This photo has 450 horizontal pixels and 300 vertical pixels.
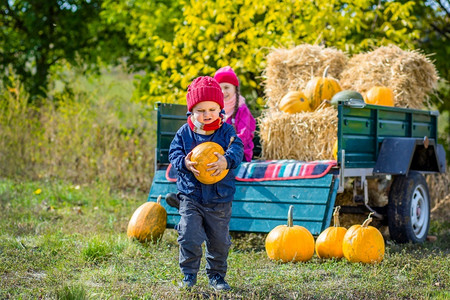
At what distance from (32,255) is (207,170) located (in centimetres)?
187

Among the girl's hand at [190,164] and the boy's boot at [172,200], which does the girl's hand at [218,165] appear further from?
the boy's boot at [172,200]

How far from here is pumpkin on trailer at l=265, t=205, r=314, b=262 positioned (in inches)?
186

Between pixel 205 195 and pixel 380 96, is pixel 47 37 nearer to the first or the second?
pixel 380 96

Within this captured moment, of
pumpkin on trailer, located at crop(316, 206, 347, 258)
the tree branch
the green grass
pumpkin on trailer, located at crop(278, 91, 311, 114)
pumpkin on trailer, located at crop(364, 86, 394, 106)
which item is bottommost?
the green grass

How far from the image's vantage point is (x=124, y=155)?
10.0 m

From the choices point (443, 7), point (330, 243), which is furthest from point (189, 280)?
point (443, 7)

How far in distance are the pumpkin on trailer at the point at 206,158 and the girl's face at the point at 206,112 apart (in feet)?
0.53

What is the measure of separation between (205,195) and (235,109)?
228cm

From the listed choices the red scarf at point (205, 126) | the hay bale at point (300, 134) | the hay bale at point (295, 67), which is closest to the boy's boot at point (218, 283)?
the red scarf at point (205, 126)

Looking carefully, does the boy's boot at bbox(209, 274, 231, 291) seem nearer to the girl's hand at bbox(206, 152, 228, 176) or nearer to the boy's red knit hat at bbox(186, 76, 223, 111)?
the girl's hand at bbox(206, 152, 228, 176)

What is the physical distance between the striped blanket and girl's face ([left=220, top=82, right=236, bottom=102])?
76 centimetres

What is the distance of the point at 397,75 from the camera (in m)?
7.11

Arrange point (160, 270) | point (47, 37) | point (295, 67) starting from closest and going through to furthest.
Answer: point (160, 270) → point (295, 67) → point (47, 37)

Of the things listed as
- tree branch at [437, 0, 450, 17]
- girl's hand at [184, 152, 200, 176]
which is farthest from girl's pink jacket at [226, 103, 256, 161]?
tree branch at [437, 0, 450, 17]
